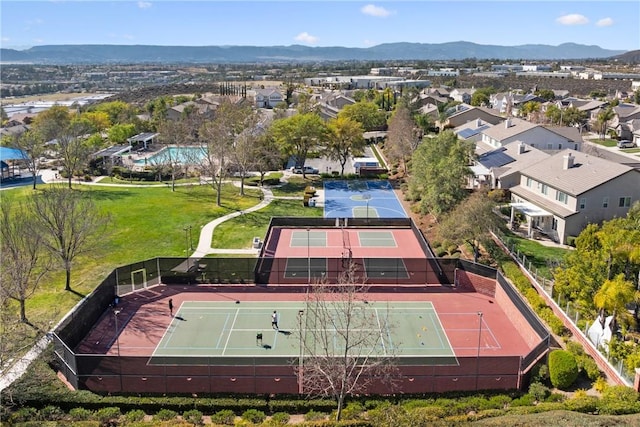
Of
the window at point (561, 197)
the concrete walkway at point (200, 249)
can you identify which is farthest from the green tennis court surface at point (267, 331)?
the window at point (561, 197)

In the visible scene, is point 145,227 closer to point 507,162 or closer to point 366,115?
point 507,162

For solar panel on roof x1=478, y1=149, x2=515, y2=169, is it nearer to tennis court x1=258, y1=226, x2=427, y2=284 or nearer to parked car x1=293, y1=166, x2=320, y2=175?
tennis court x1=258, y1=226, x2=427, y2=284

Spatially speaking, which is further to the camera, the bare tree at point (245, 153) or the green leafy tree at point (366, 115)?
the green leafy tree at point (366, 115)

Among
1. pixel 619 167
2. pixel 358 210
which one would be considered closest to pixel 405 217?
pixel 358 210

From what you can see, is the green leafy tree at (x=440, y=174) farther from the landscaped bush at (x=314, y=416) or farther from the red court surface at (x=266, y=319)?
the landscaped bush at (x=314, y=416)

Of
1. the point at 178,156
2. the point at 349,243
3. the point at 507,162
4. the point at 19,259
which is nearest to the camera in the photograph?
the point at 19,259

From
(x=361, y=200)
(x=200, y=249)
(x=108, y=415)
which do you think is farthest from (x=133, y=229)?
(x=108, y=415)
